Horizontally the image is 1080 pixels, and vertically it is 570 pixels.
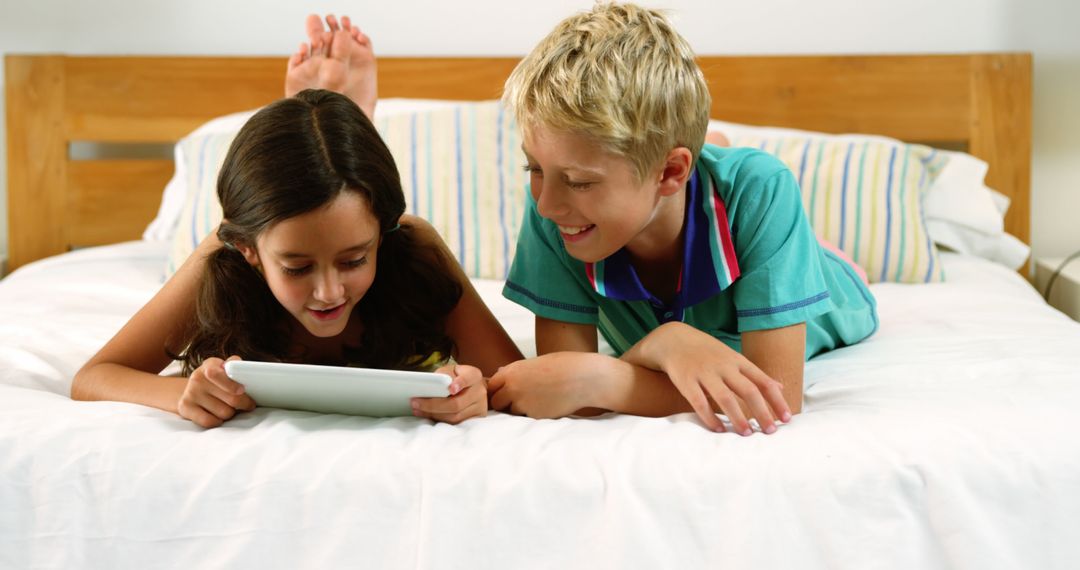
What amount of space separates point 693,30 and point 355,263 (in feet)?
5.50

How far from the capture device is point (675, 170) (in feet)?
3.61

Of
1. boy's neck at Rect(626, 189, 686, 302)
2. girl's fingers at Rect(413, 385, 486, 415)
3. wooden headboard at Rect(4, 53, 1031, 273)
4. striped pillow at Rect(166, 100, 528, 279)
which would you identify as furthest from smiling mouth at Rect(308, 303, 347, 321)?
wooden headboard at Rect(4, 53, 1031, 273)

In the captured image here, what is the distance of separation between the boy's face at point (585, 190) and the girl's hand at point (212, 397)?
346 mm

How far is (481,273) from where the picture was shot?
2.00 meters

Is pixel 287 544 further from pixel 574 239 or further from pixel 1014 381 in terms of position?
pixel 1014 381

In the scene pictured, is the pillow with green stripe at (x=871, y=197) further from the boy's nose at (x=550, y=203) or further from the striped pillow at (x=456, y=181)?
the boy's nose at (x=550, y=203)

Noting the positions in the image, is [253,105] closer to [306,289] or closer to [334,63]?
[334,63]

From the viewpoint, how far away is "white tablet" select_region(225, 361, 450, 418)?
0.87m

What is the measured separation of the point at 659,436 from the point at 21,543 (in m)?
0.55

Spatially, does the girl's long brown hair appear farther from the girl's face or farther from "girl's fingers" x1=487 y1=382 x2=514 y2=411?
"girl's fingers" x1=487 y1=382 x2=514 y2=411

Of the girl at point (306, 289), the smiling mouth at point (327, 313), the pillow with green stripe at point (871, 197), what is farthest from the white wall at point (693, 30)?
the smiling mouth at point (327, 313)

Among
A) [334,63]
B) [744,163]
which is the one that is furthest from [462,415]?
[334,63]

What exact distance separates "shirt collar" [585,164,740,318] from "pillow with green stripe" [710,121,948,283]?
3.05 feet

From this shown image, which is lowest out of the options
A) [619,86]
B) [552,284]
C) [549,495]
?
[549,495]
